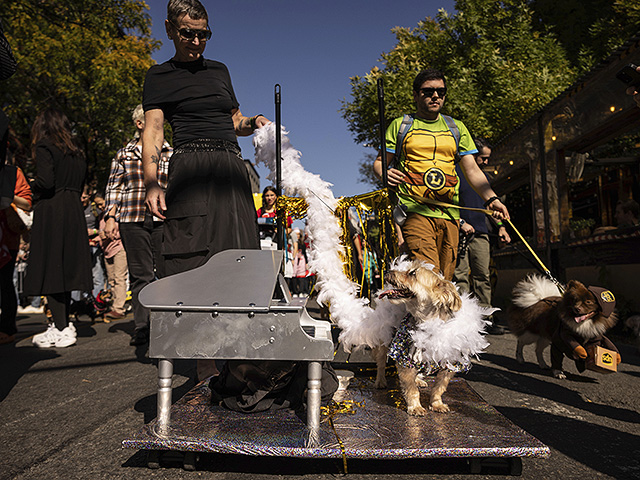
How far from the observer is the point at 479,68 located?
57.5 ft

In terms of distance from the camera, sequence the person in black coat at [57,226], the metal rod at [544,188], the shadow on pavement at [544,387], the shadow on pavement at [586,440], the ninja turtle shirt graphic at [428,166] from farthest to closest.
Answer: the metal rod at [544,188]
the person in black coat at [57,226]
the ninja turtle shirt graphic at [428,166]
the shadow on pavement at [544,387]
the shadow on pavement at [586,440]

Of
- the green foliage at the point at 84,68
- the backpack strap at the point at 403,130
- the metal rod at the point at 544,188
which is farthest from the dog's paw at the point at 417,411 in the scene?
the green foliage at the point at 84,68

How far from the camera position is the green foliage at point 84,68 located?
52.9ft

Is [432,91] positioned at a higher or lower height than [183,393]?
higher

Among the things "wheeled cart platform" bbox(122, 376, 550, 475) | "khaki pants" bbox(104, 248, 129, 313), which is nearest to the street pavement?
"wheeled cart platform" bbox(122, 376, 550, 475)

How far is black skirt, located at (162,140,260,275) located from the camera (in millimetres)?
3109

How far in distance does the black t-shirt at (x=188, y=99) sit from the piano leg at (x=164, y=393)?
62.9 inches

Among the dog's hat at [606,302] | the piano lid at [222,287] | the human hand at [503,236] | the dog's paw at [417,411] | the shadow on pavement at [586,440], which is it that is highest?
the human hand at [503,236]

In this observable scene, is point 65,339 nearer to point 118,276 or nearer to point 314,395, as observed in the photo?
point 118,276

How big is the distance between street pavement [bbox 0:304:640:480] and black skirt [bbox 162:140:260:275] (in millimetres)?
1094

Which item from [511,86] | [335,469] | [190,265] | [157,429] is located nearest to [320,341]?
[335,469]

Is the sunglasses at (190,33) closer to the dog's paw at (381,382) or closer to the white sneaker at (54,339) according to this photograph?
the dog's paw at (381,382)

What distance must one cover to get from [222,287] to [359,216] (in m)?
1.81

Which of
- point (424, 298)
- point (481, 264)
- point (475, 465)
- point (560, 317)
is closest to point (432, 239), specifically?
point (424, 298)
